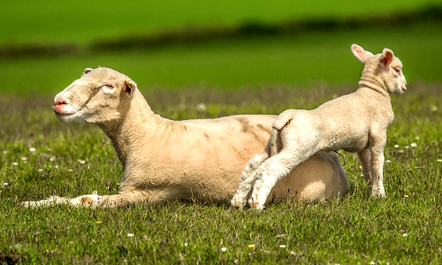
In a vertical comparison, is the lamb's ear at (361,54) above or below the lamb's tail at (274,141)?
above

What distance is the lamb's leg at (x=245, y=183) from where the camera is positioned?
670 cm

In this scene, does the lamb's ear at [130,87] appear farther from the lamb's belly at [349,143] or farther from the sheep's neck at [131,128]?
the lamb's belly at [349,143]

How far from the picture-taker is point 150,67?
27.4 meters

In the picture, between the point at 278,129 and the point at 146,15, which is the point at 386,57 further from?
the point at 146,15

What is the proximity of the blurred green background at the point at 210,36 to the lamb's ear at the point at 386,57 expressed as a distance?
60.8ft

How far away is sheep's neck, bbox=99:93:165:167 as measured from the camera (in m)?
6.90

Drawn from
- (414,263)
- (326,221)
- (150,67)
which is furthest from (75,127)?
(150,67)

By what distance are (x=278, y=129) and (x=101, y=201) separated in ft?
5.49

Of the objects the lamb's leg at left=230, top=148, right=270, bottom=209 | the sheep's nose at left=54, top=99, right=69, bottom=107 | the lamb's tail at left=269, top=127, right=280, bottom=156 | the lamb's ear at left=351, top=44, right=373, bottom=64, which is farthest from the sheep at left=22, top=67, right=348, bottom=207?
the lamb's ear at left=351, top=44, right=373, bottom=64

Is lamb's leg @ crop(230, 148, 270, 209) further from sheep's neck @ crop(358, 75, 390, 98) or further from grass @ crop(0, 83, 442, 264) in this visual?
sheep's neck @ crop(358, 75, 390, 98)

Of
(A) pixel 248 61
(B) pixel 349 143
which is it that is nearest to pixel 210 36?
(A) pixel 248 61

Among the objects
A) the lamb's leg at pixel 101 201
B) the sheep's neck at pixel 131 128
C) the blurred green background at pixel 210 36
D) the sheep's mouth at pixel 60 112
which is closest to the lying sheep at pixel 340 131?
the lamb's leg at pixel 101 201

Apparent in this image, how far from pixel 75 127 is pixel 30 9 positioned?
24658 mm

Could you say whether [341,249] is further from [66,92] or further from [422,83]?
[422,83]
